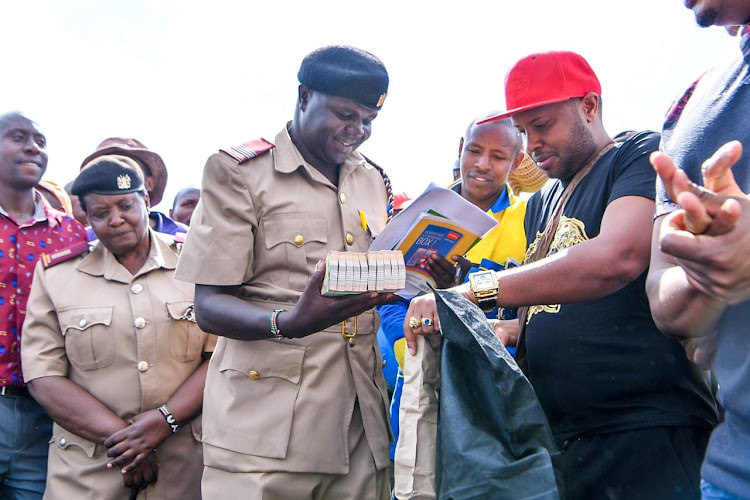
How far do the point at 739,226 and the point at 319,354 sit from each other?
162 centimetres

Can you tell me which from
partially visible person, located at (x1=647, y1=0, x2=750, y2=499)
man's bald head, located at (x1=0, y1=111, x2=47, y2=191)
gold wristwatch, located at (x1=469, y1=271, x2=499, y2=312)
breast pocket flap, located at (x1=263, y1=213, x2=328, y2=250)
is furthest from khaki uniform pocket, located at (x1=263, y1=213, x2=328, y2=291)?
man's bald head, located at (x1=0, y1=111, x2=47, y2=191)

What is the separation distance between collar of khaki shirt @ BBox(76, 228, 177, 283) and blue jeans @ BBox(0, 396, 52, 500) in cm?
81

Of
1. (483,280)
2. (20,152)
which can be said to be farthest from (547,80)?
(20,152)

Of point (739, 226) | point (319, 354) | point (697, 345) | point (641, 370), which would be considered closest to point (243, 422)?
point (319, 354)

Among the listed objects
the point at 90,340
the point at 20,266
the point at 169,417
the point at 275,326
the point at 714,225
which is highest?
the point at 714,225

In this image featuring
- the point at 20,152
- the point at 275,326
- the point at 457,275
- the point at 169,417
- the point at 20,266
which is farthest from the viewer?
the point at 20,152

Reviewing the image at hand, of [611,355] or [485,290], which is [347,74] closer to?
[485,290]

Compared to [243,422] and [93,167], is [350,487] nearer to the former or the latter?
[243,422]

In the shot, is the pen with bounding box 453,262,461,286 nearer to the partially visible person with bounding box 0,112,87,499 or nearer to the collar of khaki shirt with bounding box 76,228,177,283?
the collar of khaki shirt with bounding box 76,228,177,283

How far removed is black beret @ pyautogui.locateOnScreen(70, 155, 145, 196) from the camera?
3580 mm

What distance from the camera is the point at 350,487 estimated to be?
2.53 meters

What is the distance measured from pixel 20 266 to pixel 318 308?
7.74ft

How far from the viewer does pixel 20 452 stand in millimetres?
3600

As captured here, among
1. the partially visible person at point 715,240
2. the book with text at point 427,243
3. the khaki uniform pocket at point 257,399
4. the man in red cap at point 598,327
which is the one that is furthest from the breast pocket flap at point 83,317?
the partially visible person at point 715,240
